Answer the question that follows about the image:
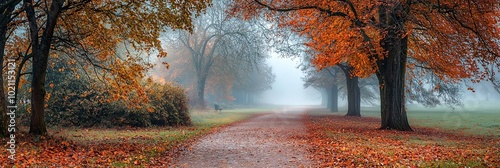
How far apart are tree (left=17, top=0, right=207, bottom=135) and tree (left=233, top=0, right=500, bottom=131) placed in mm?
5048

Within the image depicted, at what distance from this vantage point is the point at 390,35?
15.9 meters

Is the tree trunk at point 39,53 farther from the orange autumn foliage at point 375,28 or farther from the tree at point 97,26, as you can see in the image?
the orange autumn foliage at point 375,28

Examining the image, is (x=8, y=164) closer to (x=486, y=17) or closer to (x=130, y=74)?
(x=130, y=74)

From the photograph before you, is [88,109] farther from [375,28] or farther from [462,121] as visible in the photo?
[462,121]

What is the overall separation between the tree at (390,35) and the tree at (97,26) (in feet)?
16.6

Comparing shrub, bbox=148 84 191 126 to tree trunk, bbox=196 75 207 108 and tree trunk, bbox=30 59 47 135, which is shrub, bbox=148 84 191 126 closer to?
tree trunk, bbox=30 59 47 135

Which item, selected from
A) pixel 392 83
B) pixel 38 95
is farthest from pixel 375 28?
pixel 38 95

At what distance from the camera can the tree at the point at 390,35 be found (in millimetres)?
15383

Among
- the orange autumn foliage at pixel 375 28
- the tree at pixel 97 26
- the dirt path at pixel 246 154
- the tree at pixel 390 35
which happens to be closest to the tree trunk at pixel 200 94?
the tree at pixel 390 35

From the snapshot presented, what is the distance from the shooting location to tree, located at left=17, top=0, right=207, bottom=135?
1128 centimetres

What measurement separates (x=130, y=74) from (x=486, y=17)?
44.6ft

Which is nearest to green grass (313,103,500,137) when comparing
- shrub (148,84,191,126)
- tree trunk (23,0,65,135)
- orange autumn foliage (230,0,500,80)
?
orange autumn foliage (230,0,500,80)

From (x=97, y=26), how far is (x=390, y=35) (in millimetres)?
10732

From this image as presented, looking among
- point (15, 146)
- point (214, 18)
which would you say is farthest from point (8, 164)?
point (214, 18)
